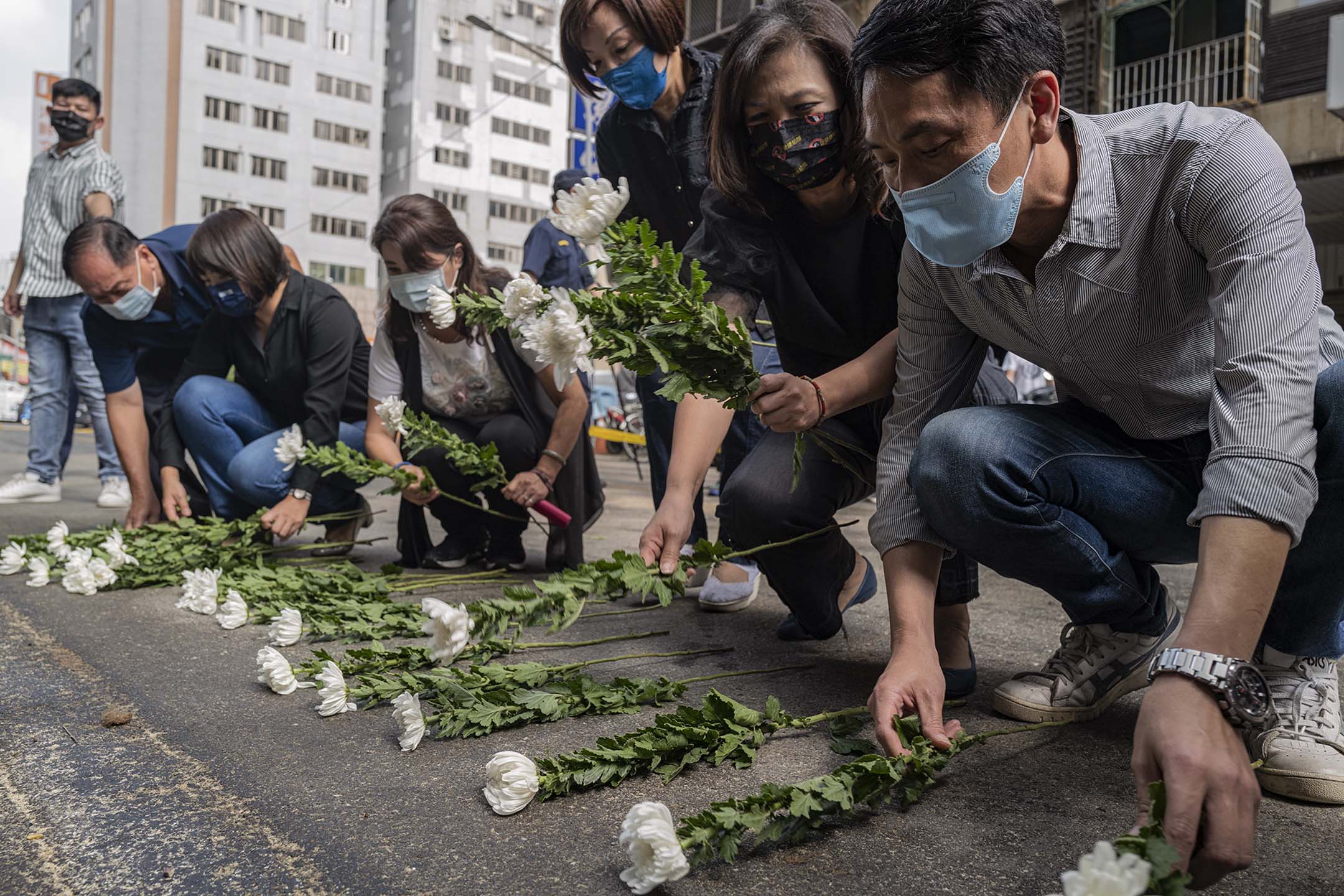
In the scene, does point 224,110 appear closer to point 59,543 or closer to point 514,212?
point 514,212

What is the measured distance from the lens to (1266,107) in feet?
34.0

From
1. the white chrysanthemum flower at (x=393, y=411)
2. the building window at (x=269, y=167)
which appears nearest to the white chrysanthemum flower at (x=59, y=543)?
the white chrysanthemum flower at (x=393, y=411)

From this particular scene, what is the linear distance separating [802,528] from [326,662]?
1004 mm

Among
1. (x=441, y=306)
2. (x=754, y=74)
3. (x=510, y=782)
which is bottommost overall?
(x=510, y=782)

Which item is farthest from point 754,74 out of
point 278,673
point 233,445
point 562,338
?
point 233,445

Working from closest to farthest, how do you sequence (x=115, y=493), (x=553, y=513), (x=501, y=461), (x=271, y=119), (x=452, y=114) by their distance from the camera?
(x=553, y=513)
(x=501, y=461)
(x=115, y=493)
(x=271, y=119)
(x=452, y=114)

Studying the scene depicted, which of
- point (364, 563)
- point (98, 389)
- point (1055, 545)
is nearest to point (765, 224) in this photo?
point (1055, 545)

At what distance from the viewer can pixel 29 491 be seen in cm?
561

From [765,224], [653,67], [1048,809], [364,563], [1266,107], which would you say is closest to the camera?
[1048,809]

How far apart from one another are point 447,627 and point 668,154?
80.3 inches

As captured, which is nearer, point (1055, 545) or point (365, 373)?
point (1055, 545)

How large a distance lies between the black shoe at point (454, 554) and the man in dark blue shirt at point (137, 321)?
1.20 metres

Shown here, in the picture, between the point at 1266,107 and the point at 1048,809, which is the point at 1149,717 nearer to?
the point at 1048,809

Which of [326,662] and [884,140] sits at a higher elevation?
[884,140]
